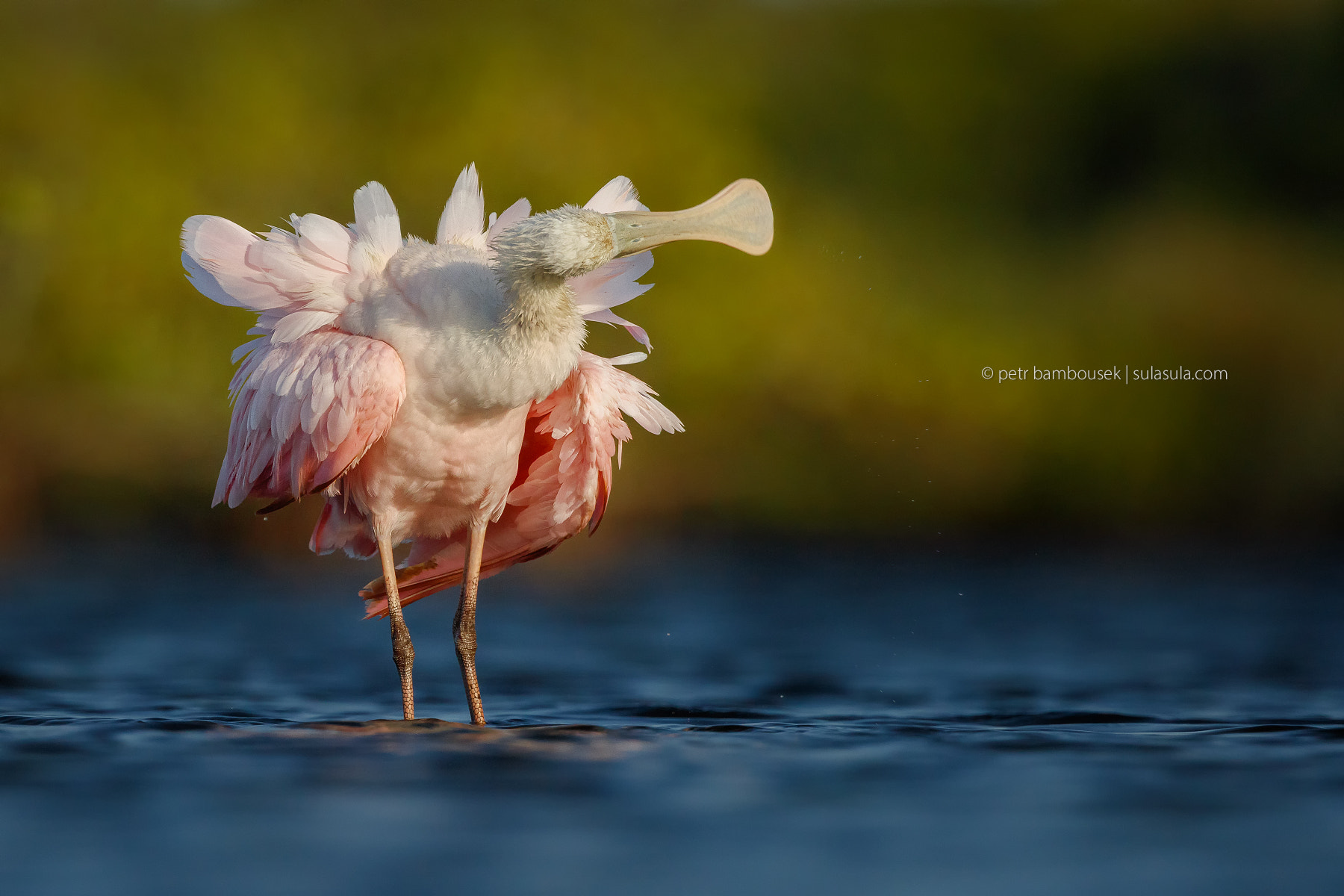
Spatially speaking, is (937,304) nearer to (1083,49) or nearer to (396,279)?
(1083,49)

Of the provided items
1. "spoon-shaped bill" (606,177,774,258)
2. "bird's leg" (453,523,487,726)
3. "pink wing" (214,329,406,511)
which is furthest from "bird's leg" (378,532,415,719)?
"spoon-shaped bill" (606,177,774,258)

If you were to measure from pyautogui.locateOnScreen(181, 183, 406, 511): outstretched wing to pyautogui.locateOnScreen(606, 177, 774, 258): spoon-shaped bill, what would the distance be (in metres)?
0.91

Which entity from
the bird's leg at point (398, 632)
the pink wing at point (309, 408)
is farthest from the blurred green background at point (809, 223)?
the pink wing at point (309, 408)

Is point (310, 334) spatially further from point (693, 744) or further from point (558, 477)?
point (693, 744)

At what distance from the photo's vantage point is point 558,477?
26.1 ft

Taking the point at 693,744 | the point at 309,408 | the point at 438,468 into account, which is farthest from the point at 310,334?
the point at 693,744

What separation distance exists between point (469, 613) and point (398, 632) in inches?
15.2

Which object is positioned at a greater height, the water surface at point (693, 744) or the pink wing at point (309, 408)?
the pink wing at point (309, 408)

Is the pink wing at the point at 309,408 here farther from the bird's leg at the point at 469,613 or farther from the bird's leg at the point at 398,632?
the bird's leg at the point at 469,613

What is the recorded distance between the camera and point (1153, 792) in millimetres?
5945

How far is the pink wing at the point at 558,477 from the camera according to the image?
755 centimetres

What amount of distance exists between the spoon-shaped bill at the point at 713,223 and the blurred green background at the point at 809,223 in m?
8.15

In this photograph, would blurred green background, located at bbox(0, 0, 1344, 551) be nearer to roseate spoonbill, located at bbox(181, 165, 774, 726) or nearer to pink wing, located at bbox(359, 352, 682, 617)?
pink wing, located at bbox(359, 352, 682, 617)

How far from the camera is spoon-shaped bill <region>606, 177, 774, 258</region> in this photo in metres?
6.78
